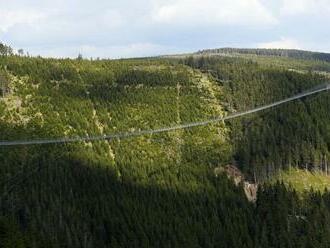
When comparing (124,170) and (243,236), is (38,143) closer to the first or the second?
(124,170)

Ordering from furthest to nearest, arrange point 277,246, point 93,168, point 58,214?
point 93,168
point 277,246
point 58,214

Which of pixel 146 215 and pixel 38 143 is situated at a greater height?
pixel 38 143

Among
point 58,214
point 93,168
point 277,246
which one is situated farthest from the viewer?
point 93,168

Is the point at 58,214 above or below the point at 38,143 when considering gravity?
below

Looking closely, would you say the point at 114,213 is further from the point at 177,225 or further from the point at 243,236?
the point at 243,236

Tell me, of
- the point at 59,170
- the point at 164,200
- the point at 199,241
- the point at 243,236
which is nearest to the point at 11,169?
the point at 59,170

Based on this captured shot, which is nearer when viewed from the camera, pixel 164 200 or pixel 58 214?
pixel 58 214

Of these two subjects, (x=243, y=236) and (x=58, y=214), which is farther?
(x=243, y=236)

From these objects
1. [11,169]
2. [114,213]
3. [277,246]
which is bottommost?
[277,246]

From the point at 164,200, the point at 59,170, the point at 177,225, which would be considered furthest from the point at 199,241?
the point at 59,170
